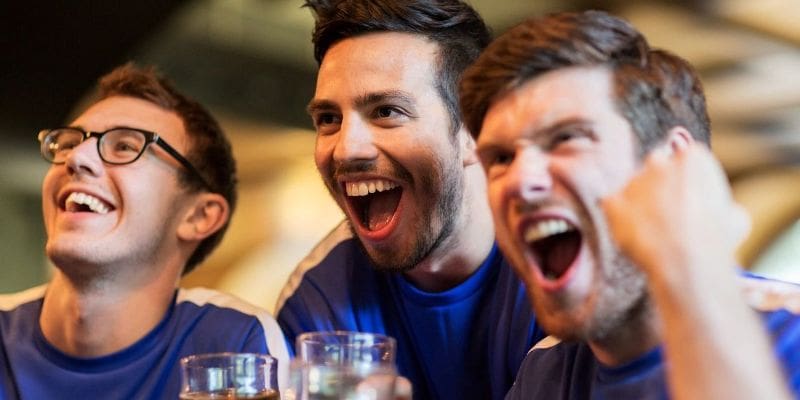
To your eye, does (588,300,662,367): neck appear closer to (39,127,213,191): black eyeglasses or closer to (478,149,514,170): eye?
(478,149,514,170): eye

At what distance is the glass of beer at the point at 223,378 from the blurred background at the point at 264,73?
5.92 ft

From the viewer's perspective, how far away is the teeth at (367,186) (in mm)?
1652

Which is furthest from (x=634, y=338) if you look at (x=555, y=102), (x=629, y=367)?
(x=555, y=102)

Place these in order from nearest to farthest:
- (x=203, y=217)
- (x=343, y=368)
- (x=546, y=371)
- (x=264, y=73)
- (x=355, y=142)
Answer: (x=343, y=368) → (x=546, y=371) → (x=355, y=142) → (x=203, y=217) → (x=264, y=73)

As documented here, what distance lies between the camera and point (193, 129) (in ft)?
6.63

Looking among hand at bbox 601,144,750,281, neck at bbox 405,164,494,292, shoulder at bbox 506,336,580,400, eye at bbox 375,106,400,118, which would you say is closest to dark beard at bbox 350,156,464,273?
neck at bbox 405,164,494,292

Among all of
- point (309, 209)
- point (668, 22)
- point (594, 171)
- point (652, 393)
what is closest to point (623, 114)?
point (594, 171)

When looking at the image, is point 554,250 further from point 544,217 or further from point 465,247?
point 465,247

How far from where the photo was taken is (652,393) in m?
1.05

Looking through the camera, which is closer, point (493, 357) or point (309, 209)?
point (493, 357)

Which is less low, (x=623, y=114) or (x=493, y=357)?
(x=623, y=114)

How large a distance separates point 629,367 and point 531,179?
0.84 feet

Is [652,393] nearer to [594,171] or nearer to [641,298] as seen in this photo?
[641,298]

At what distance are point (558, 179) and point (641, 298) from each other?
6.4 inches
